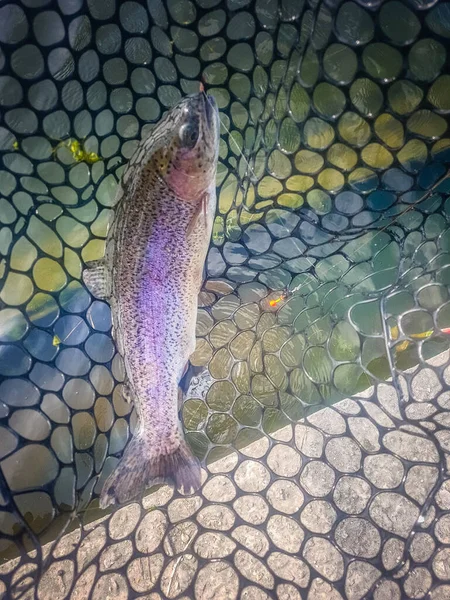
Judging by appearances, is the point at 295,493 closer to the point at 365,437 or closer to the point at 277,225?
the point at 365,437

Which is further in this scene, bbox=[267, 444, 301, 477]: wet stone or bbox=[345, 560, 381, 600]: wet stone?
bbox=[267, 444, 301, 477]: wet stone

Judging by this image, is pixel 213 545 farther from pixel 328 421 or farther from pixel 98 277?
pixel 98 277

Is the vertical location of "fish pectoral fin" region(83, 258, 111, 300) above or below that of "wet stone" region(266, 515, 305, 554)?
above

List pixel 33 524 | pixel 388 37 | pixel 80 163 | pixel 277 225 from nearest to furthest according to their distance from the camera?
1. pixel 388 37
2. pixel 33 524
3. pixel 80 163
4. pixel 277 225

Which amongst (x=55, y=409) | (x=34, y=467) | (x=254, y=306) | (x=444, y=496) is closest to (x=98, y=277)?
(x=55, y=409)

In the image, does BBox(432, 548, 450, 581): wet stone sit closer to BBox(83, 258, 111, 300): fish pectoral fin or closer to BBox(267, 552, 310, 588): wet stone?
BBox(267, 552, 310, 588): wet stone

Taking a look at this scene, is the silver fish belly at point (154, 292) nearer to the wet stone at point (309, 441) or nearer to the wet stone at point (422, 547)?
the wet stone at point (309, 441)

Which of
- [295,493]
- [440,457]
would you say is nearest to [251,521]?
[295,493]

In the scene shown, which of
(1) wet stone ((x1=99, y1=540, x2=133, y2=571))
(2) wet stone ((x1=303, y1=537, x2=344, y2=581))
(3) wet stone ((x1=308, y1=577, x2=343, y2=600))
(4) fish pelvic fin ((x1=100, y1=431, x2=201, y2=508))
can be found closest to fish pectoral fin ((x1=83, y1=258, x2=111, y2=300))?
(4) fish pelvic fin ((x1=100, y1=431, x2=201, y2=508))
